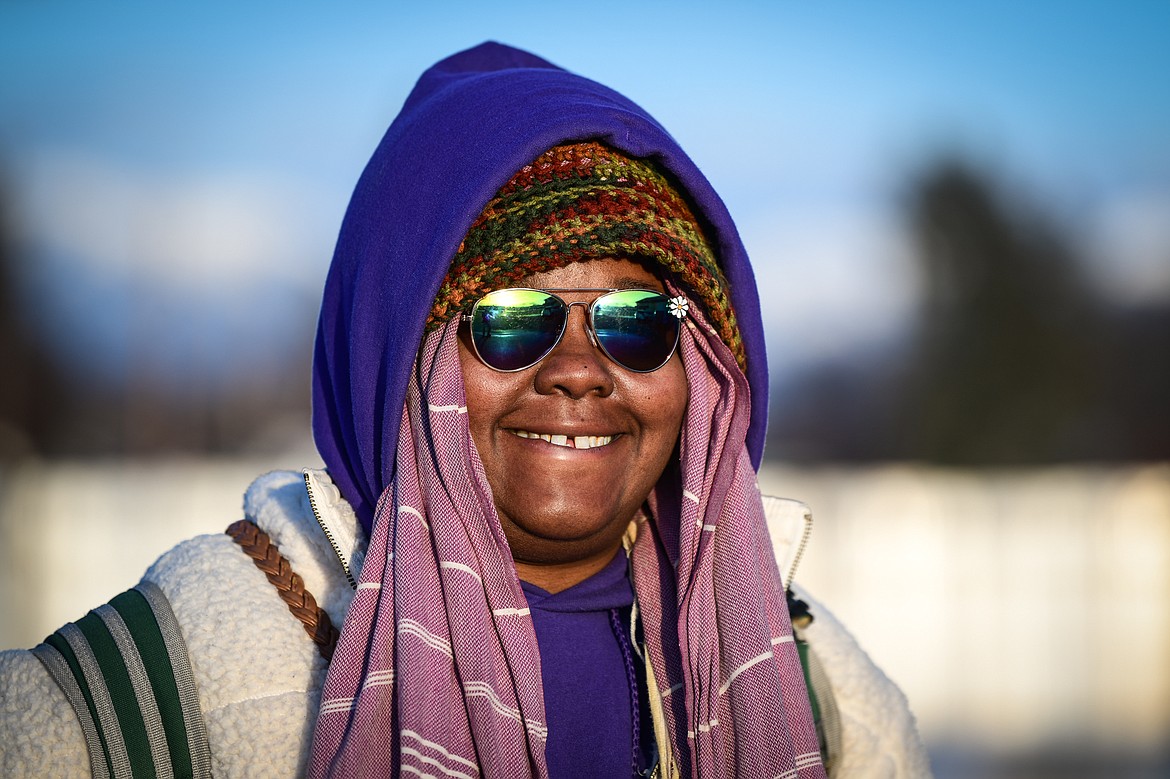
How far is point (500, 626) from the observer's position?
7.09 feet

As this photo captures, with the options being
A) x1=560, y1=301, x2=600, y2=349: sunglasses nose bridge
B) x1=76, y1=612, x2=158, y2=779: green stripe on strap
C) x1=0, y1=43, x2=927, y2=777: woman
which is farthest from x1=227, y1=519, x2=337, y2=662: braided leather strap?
x1=560, y1=301, x2=600, y2=349: sunglasses nose bridge

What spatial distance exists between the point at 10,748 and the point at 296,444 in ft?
99.6

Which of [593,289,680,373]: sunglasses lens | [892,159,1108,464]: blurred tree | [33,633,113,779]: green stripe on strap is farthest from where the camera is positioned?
[892,159,1108,464]: blurred tree

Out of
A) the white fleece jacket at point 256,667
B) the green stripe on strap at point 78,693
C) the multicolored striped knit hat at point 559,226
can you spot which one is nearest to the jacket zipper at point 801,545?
the white fleece jacket at point 256,667

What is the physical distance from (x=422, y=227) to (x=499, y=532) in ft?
1.84

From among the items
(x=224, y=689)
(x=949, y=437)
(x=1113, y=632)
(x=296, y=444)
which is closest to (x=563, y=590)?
(x=224, y=689)

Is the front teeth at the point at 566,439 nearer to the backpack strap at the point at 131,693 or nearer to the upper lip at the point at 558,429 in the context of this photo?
the upper lip at the point at 558,429

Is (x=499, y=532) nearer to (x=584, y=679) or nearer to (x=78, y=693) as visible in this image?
(x=584, y=679)

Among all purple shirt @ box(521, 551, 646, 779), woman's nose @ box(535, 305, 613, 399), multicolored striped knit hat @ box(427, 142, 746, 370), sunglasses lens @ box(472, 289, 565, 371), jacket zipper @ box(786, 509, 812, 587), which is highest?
multicolored striped knit hat @ box(427, 142, 746, 370)

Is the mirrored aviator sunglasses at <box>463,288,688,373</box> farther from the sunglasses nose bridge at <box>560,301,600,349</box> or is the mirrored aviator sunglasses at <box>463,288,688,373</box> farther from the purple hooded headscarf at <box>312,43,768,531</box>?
the purple hooded headscarf at <box>312,43,768,531</box>

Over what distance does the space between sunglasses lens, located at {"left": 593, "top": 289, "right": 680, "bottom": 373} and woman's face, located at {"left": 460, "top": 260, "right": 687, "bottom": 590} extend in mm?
29

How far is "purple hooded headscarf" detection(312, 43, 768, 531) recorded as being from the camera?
2.15 meters

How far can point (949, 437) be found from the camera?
23.0 metres

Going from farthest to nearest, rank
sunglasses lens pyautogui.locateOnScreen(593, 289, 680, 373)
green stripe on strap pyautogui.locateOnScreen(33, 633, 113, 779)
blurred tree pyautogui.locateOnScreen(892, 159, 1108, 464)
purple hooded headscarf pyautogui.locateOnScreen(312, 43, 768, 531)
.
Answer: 1. blurred tree pyautogui.locateOnScreen(892, 159, 1108, 464)
2. sunglasses lens pyautogui.locateOnScreen(593, 289, 680, 373)
3. purple hooded headscarf pyautogui.locateOnScreen(312, 43, 768, 531)
4. green stripe on strap pyautogui.locateOnScreen(33, 633, 113, 779)
